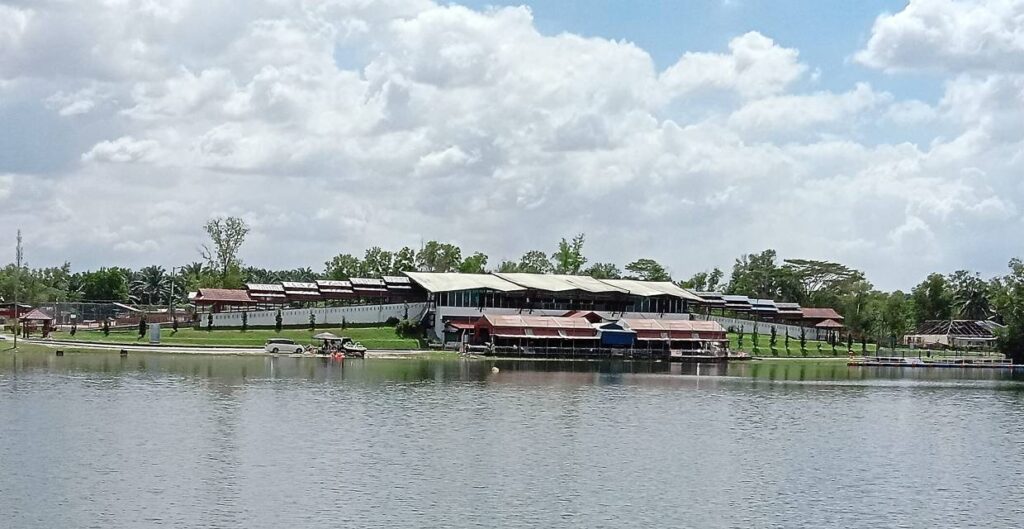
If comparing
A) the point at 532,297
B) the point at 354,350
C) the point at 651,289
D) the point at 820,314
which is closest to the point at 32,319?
the point at 354,350

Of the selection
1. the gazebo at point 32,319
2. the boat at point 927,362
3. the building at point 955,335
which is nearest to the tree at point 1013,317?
the boat at point 927,362

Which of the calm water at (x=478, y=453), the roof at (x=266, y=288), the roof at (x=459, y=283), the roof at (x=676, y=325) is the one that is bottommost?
the calm water at (x=478, y=453)

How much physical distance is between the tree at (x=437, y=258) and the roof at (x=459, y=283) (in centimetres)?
3417

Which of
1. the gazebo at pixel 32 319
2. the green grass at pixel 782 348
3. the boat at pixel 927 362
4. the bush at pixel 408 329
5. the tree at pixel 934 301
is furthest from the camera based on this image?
the tree at pixel 934 301

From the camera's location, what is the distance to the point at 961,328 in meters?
156

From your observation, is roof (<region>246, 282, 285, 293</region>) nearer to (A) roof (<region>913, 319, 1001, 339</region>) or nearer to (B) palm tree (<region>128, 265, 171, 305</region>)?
(B) palm tree (<region>128, 265, 171, 305</region>)

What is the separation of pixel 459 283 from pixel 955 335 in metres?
77.7

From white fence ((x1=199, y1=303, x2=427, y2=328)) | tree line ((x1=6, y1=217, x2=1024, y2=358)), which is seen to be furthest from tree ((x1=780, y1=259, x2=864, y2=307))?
white fence ((x1=199, y1=303, x2=427, y2=328))

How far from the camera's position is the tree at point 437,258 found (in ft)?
511

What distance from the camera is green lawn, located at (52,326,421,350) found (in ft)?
324

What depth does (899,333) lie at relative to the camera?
514 ft

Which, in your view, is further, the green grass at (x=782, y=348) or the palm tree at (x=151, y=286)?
the palm tree at (x=151, y=286)

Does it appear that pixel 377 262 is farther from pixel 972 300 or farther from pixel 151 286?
pixel 972 300

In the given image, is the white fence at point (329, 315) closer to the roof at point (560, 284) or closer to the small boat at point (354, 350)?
the roof at point (560, 284)
